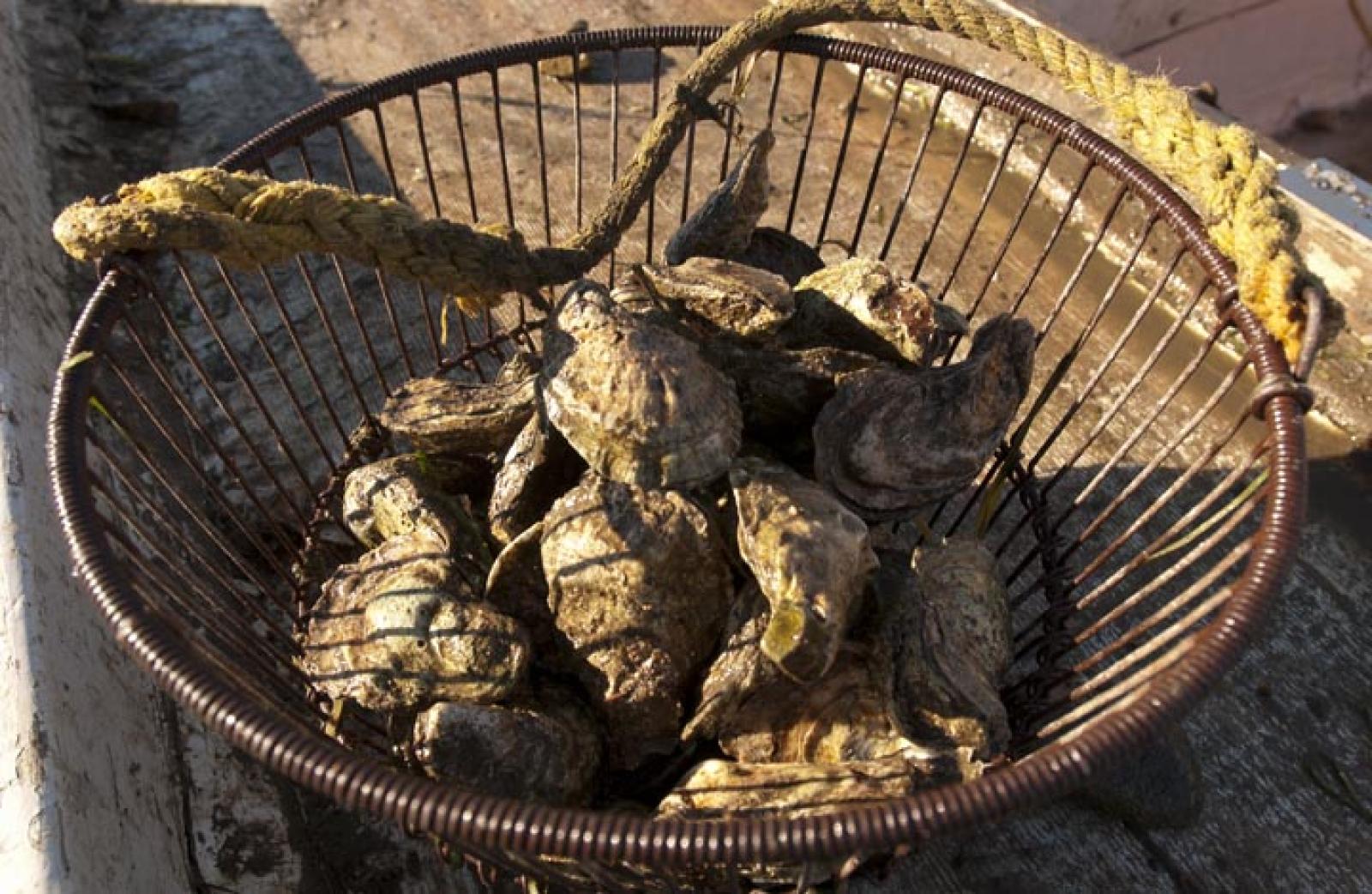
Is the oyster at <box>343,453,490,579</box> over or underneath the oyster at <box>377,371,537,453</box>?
underneath

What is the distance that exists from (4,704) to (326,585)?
468mm

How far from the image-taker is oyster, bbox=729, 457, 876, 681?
1.39m

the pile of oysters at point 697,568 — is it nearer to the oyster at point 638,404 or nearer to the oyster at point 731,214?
the oyster at point 638,404

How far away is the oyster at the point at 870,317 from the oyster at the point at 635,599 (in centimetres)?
46

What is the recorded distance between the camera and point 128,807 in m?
1.62

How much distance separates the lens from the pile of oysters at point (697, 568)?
146cm

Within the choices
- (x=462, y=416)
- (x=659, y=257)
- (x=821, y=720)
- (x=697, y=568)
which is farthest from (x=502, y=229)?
(x=659, y=257)

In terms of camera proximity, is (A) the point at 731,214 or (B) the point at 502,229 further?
(A) the point at 731,214

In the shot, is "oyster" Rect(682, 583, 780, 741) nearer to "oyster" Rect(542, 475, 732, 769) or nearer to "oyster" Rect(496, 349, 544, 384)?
"oyster" Rect(542, 475, 732, 769)

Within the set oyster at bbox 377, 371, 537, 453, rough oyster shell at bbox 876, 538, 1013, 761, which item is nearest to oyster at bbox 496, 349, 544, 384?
oyster at bbox 377, 371, 537, 453

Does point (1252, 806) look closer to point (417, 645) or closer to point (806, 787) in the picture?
point (806, 787)

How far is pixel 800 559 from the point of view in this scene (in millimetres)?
1445

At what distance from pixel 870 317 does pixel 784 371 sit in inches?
7.0

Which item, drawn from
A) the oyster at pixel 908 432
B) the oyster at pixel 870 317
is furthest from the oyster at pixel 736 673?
the oyster at pixel 870 317
